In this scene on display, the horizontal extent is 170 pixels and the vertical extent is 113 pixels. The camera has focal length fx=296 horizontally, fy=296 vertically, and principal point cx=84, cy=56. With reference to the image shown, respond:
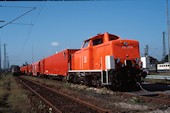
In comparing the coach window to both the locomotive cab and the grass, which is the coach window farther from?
the grass

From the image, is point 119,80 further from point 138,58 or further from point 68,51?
point 68,51

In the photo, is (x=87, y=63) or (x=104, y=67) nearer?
(x=104, y=67)

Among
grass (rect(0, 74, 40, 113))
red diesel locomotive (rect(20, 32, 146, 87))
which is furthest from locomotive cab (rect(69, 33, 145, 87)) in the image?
grass (rect(0, 74, 40, 113))

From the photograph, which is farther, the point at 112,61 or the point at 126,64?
the point at 126,64

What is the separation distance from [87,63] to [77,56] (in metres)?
3.17

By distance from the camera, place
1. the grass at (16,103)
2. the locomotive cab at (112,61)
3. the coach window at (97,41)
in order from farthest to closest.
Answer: the coach window at (97,41)
the locomotive cab at (112,61)
the grass at (16,103)

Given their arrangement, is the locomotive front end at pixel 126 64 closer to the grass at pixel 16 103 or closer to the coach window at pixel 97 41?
the coach window at pixel 97 41

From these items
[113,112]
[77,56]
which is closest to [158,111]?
[113,112]

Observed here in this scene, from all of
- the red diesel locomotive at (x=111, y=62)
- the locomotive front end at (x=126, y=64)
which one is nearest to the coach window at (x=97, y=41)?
the red diesel locomotive at (x=111, y=62)

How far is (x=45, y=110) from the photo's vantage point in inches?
448

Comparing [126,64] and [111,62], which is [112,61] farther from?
[126,64]

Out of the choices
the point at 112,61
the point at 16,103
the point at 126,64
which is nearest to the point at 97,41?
the point at 126,64

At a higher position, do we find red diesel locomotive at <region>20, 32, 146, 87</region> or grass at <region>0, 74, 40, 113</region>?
red diesel locomotive at <region>20, 32, 146, 87</region>

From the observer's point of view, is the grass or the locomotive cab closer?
the grass
